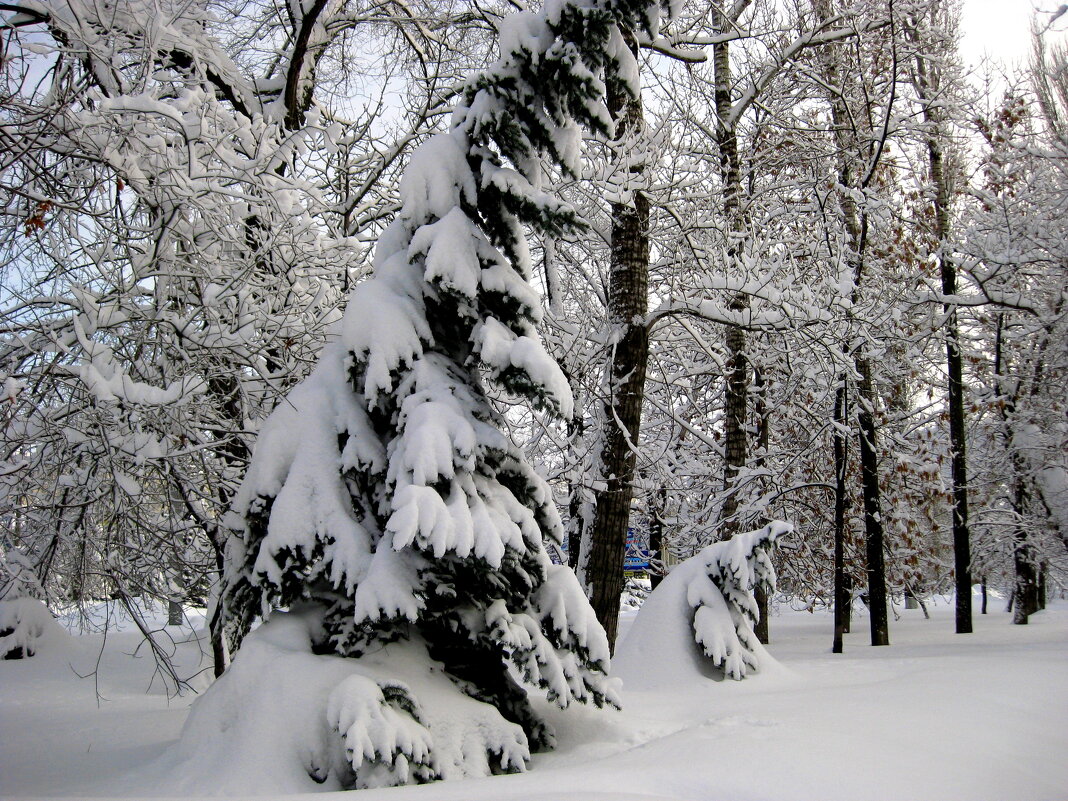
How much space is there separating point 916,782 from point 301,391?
4.10 meters

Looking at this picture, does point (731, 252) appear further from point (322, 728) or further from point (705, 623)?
point (322, 728)

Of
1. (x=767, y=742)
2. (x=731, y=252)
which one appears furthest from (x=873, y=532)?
(x=767, y=742)

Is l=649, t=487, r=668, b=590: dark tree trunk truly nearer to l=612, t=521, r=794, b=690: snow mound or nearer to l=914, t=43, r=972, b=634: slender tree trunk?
l=914, t=43, r=972, b=634: slender tree trunk

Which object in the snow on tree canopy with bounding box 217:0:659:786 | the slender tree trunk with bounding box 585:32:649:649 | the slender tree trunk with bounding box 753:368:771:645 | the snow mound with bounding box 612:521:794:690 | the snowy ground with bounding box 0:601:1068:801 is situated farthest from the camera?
the slender tree trunk with bounding box 753:368:771:645

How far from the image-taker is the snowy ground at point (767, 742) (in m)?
3.53

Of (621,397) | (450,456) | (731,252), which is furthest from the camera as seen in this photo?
(731,252)

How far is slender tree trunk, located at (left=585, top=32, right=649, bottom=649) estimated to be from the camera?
7.31 meters

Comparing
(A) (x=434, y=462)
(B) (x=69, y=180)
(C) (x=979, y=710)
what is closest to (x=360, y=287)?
(A) (x=434, y=462)

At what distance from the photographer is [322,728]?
13.8 feet

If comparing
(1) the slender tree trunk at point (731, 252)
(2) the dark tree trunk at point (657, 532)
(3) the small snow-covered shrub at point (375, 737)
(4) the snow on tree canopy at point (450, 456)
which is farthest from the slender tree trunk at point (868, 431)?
(3) the small snow-covered shrub at point (375, 737)

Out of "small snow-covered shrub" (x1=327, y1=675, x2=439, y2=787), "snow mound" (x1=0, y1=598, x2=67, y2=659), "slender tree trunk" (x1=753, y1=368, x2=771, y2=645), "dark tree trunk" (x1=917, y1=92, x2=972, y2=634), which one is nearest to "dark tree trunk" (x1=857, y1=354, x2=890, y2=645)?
"slender tree trunk" (x1=753, y1=368, x2=771, y2=645)

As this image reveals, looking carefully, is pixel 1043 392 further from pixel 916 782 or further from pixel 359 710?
pixel 359 710

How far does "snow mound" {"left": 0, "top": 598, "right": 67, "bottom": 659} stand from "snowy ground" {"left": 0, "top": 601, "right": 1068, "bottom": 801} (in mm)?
3016

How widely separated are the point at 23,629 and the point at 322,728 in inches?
385
